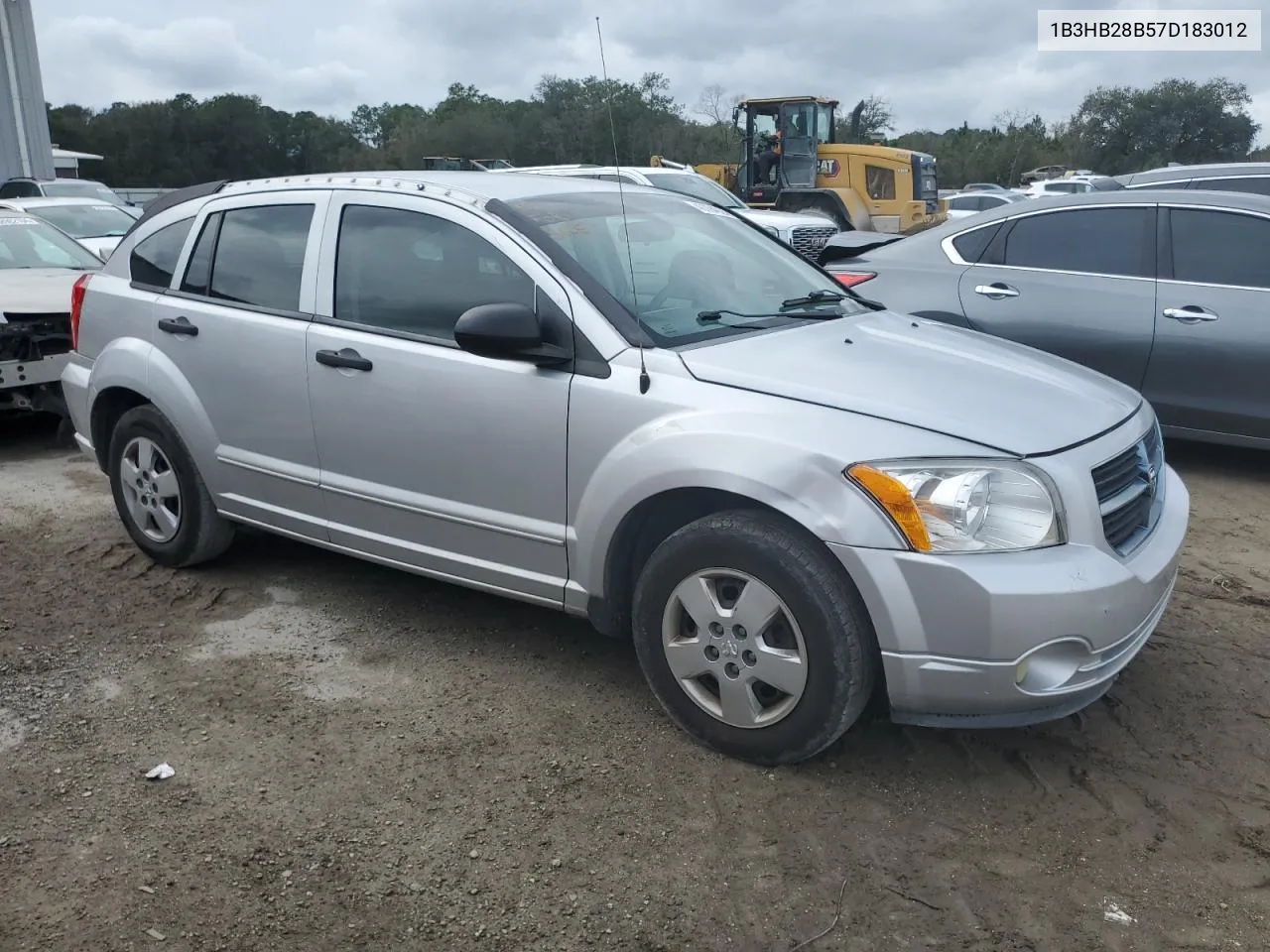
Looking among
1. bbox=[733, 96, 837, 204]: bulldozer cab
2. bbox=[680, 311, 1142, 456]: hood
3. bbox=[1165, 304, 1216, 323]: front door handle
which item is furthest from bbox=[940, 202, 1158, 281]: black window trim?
bbox=[733, 96, 837, 204]: bulldozer cab

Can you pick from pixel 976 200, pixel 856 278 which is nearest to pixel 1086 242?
pixel 856 278

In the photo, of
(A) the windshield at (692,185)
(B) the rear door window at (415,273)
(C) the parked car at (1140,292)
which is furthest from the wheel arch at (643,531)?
(A) the windshield at (692,185)

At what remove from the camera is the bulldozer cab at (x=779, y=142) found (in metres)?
19.5

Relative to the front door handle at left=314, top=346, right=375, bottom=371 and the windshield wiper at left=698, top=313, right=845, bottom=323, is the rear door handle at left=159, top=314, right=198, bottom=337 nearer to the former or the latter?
the front door handle at left=314, top=346, right=375, bottom=371

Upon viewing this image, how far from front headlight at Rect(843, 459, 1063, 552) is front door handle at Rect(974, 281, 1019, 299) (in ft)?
12.0

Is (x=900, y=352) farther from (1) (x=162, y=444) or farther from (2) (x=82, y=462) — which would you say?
(2) (x=82, y=462)

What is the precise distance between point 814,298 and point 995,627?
172 centimetres

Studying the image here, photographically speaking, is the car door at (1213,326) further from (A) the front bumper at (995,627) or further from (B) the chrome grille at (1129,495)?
(A) the front bumper at (995,627)

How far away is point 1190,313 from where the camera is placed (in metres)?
5.85

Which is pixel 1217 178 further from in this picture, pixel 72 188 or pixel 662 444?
pixel 72 188

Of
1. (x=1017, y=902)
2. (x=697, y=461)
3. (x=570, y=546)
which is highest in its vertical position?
(x=697, y=461)

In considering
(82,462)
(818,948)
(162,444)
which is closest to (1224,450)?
(818,948)

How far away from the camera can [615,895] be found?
8.95 feet

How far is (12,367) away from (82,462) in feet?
2.21
